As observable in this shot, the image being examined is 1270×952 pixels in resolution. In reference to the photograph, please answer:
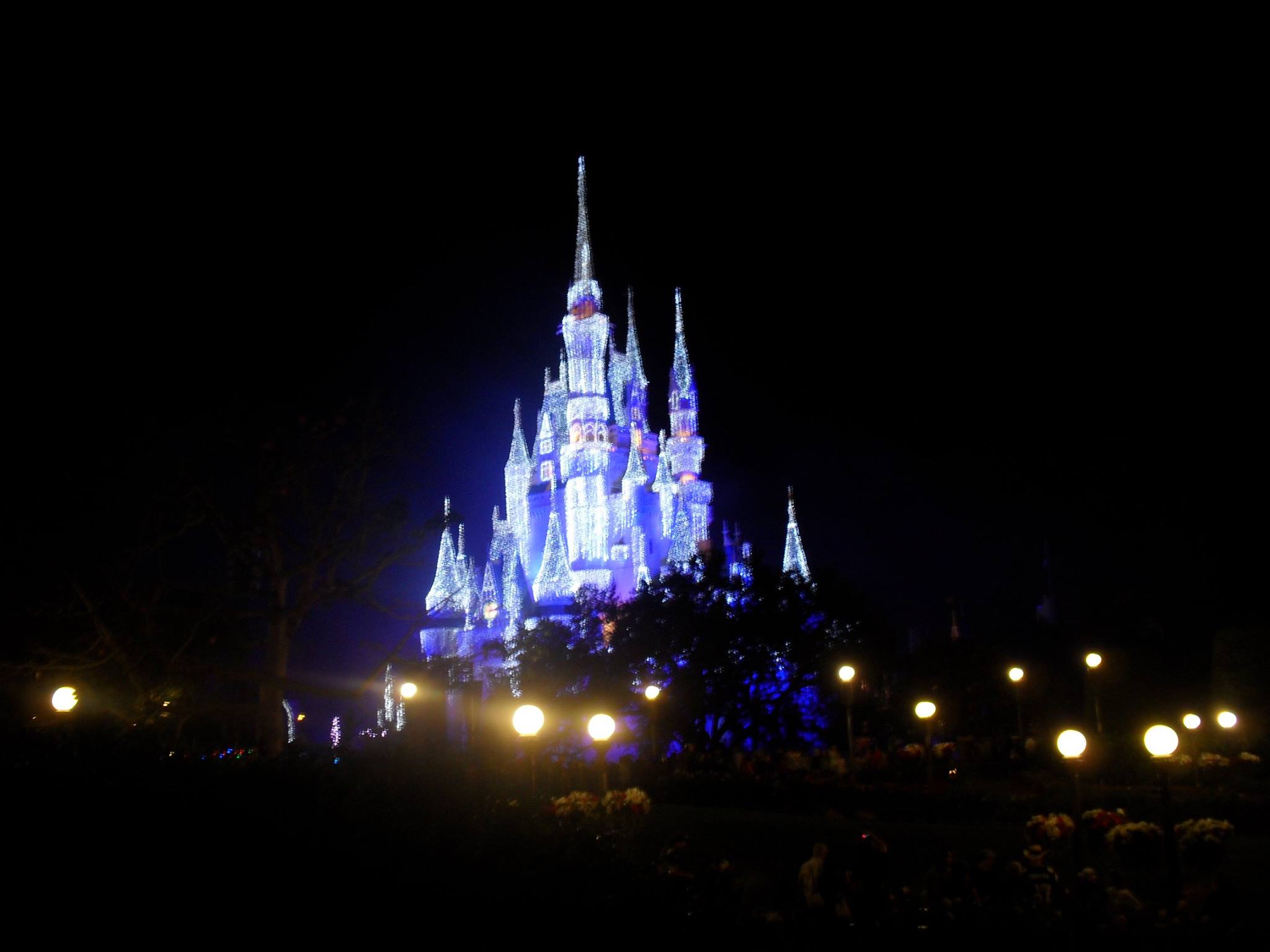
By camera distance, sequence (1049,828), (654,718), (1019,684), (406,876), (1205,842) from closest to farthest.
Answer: (406,876) < (1049,828) < (1205,842) < (654,718) < (1019,684)

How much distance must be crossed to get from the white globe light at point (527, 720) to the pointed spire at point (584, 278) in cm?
4447

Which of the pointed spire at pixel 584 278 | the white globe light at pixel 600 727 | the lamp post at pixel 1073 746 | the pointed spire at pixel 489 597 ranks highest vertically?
the pointed spire at pixel 584 278

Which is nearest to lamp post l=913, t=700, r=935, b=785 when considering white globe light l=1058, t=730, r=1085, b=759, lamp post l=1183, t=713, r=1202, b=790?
lamp post l=1183, t=713, r=1202, b=790

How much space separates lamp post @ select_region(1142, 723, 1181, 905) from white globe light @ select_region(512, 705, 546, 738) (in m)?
5.14

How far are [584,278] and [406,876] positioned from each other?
49.2 m

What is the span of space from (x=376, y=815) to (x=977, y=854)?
597 cm

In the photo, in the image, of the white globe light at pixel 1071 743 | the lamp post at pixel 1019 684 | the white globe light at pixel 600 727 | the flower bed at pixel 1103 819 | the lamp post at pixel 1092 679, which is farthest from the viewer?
the lamp post at pixel 1019 684

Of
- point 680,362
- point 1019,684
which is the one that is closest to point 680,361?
point 680,362

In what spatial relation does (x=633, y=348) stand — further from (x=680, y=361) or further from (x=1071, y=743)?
(x=1071, y=743)

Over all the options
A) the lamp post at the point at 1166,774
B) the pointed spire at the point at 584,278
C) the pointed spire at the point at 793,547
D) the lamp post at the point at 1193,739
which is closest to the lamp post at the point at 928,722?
the lamp post at the point at 1193,739

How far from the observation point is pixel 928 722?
17188mm

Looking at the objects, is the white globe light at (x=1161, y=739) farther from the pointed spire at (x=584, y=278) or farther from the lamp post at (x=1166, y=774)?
the pointed spire at (x=584, y=278)

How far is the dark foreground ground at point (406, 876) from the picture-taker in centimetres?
625

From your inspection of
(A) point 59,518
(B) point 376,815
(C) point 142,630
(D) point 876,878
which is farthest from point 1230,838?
(A) point 59,518
